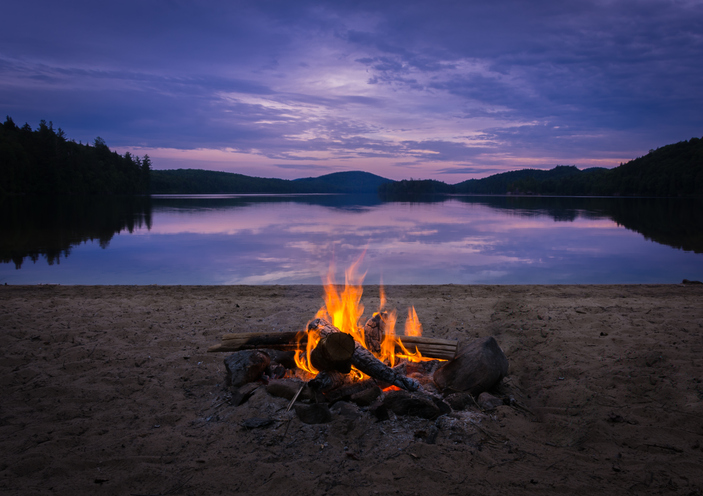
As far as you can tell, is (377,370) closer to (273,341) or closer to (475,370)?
(475,370)

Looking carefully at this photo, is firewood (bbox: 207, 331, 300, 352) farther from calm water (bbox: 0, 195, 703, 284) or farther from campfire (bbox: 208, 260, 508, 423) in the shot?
calm water (bbox: 0, 195, 703, 284)

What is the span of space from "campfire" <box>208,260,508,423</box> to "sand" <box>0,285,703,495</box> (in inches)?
7.5

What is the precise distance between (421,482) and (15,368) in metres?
5.48

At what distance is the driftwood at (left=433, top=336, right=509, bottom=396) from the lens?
4.46m

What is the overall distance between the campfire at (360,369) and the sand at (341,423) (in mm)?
191

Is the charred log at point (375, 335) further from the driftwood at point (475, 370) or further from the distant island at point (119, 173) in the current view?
the distant island at point (119, 173)

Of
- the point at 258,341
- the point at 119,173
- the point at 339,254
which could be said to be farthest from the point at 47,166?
the point at 258,341

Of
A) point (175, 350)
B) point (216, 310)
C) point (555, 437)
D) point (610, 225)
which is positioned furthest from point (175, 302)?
point (610, 225)

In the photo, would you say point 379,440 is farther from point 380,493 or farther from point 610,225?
point 610,225

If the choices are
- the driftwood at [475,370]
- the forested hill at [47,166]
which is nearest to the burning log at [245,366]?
the driftwood at [475,370]

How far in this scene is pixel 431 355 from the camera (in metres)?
4.99

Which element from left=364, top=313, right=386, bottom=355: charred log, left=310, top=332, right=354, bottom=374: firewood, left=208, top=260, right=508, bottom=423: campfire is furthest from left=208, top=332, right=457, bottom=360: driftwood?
left=310, top=332, right=354, bottom=374: firewood

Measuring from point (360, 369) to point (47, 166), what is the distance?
349 ft

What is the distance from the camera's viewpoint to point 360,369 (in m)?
4.55
